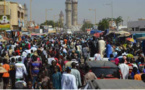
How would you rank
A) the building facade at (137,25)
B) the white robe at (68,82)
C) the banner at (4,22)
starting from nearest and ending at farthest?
the white robe at (68,82) → the banner at (4,22) → the building facade at (137,25)

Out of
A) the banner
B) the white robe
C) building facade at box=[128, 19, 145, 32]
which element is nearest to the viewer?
the white robe

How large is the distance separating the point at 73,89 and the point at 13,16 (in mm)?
60521

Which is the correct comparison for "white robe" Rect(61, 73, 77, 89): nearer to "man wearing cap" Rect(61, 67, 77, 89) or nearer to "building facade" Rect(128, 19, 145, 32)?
"man wearing cap" Rect(61, 67, 77, 89)

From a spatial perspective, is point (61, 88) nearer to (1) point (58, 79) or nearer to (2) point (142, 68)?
(1) point (58, 79)

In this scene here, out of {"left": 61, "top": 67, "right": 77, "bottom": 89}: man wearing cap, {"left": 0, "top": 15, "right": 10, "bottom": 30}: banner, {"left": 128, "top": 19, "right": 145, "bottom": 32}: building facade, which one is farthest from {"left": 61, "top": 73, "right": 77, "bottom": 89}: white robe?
{"left": 128, "top": 19, "right": 145, "bottom": 32}: building facade

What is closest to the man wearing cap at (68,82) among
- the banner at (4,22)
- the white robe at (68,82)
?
the white robe at (68,82)

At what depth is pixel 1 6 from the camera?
60.1m

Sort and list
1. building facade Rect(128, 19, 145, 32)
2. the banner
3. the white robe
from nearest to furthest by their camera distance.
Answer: the white robe → the banner → building facade Rect(128, 19, 145, 32)

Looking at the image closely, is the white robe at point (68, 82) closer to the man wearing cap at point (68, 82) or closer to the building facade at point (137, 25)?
the man wearing cap at point (68, 82)

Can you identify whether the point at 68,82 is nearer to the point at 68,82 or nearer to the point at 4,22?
the point at 68,82

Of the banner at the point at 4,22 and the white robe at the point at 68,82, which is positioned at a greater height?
the banner at the point at 4,22

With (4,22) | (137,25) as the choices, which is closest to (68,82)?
(4,22)

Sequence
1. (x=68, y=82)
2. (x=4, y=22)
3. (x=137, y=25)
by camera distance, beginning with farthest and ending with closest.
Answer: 1. (x=137, y=25)
2. (x=4, y=22)
3. (x=68, y=82)

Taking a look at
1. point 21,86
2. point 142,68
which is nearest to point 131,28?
point 142,68
